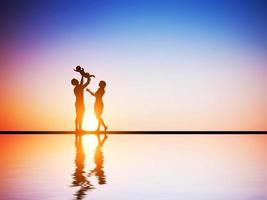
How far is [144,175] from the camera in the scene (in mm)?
7219

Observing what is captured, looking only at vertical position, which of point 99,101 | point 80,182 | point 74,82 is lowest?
point 80,182

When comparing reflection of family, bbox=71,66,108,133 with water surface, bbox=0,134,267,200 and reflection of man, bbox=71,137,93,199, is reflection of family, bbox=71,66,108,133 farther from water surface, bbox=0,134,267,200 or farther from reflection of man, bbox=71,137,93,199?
reflection of man, bbox=71,137,93,199

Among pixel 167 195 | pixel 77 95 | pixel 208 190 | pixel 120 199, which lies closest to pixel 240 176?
pixel 208 190

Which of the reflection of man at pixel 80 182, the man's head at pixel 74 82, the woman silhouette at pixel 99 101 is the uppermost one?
the man's head at pixel 74 82

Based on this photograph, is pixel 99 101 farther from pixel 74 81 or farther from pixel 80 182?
pixel 80 182

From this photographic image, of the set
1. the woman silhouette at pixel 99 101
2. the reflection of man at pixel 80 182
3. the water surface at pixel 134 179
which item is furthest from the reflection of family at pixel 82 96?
the reflection of man at pixel 80 182

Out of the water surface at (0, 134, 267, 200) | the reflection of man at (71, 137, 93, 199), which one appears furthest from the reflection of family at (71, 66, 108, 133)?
the reflection of man at (71, 137, 93, 199)

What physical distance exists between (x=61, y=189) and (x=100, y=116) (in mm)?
17432

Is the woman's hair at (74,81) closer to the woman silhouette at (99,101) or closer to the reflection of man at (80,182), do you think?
the woman silhouette at (99,101)

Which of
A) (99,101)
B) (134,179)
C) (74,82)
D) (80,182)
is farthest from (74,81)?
(80,182)

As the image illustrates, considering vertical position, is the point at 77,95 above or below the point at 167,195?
above

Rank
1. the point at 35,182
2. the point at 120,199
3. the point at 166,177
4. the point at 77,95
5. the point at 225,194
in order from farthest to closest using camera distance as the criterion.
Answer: the point at 77,95 < the point at 166,177 < the point at 35,182 < the point at 225,194 < the point at 120,199

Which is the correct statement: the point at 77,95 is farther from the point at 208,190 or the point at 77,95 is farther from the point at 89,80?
the point at 208,190

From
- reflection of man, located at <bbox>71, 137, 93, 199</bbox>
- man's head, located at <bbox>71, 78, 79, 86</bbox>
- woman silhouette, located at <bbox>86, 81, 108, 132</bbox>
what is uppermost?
man's head, located at <bbox>71, 78, 79, 86</bbox>
